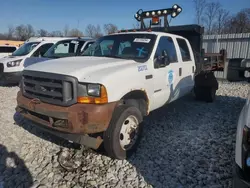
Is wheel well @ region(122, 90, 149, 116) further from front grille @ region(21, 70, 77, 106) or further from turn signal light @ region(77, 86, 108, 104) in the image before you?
front grille @ region(21, 70, 77, 106)

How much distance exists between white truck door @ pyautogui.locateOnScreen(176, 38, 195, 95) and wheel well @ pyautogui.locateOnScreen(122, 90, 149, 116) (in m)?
1.55

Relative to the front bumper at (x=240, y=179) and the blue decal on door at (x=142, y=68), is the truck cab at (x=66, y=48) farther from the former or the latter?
the front bumper at (x=240, y=179)

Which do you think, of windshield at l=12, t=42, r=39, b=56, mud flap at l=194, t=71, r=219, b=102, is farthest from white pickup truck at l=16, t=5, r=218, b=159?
windshield at l=12, t=42, r=39, b=56

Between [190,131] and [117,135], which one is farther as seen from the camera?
[190,131]

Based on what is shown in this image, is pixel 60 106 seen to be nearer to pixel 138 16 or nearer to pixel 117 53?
pixel 117 53

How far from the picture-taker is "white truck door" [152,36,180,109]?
4273 millimetres

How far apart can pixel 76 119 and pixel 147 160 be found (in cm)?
143

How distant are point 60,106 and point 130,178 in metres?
1.44

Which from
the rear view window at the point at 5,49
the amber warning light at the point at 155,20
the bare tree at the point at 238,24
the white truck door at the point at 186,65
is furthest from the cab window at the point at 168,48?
the bare tree at the point at 238,24

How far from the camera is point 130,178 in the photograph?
126 inches

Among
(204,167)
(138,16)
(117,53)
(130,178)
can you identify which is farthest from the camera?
(138,16)

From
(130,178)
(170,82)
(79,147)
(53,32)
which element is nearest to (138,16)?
(170,82)

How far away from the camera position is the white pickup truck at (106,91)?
10.1ft

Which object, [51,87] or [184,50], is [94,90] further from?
[184,50]
